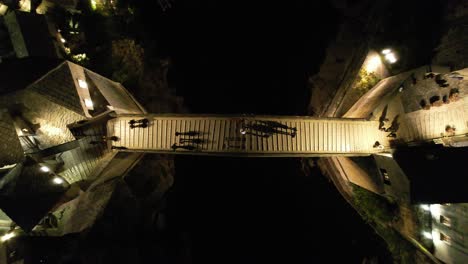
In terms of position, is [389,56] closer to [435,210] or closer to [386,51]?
[386,51]

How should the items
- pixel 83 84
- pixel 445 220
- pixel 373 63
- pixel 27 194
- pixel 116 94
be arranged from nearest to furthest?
1. pixel 27 194
2. pixel 445 220
3. pixel 83 84
4. pixel 373 63
5. pixel 116 94

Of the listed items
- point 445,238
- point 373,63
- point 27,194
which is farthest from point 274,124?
point 27,194

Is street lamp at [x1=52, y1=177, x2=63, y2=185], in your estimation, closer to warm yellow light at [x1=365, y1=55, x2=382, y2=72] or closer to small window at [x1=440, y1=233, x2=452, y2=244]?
warm yellow light at [x1=365, y1=55, x2=382, y2=72]

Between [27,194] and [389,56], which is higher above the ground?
[389,56]

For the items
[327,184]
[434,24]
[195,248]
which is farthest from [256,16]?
[195,248]

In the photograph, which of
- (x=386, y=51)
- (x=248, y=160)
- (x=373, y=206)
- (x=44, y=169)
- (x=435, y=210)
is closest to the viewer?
(x=44, y=169)

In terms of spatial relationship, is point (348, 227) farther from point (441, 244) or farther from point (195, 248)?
point (195, 248)
